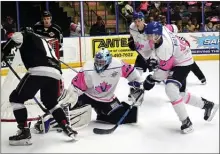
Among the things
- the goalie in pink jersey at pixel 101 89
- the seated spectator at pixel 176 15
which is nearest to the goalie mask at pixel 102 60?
the goalie in pink jersey at pixel 101 89

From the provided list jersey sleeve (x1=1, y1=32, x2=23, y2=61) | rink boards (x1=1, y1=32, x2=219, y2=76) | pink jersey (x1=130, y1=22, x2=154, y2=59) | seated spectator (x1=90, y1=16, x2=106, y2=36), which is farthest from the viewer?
seated spectator (x1=90, y1=16, x2=106, y2=36)

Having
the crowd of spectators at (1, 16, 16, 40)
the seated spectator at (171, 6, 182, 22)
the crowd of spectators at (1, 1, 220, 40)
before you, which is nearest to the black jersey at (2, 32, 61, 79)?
the crowd of spectators at (1, 16, 16, 40)

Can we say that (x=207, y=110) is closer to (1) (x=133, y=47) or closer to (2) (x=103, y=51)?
(2) (x=103, y=51)

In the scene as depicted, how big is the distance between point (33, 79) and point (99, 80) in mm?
580

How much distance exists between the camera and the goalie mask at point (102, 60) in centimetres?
294

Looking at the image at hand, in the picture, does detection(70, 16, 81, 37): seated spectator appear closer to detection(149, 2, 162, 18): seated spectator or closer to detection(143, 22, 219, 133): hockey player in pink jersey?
detection(149, 2, 162, 18): seated spectator

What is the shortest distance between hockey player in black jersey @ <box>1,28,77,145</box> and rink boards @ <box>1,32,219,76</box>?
3539 mm

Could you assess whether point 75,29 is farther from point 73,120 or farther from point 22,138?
point 22,138

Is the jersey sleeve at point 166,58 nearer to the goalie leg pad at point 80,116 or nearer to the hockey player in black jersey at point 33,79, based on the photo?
the goalie leg pad at point 80,116

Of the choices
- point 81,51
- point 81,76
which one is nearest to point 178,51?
point 81,76

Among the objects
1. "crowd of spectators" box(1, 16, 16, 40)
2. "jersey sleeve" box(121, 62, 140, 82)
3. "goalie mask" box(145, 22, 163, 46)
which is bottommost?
"jersey sleeve" box(121, 62, 140, 82)

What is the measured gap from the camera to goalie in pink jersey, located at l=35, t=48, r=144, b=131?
3.03 meters

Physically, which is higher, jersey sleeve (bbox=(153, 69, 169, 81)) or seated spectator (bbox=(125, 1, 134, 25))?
seated spectator (bbox=(125, 1, 134, 25))

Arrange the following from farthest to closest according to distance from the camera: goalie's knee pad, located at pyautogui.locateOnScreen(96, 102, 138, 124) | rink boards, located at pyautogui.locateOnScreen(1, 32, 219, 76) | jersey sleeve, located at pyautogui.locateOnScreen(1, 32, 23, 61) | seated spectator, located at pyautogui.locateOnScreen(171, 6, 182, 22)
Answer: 1. seated spectator, located at pyautogui.locateOnScreen(171, 6, 182, 22)
2. rink boards, located at pyautogui.locateOnScreen(1, 32, 219, 76)
3. goalie's knee pad, located at pyautogui.locateOnScreen(96, 102, 138, 124)
4. jersey sleeve, located at pyautogui.locateOnScreen(1, 32, 23, 61)
